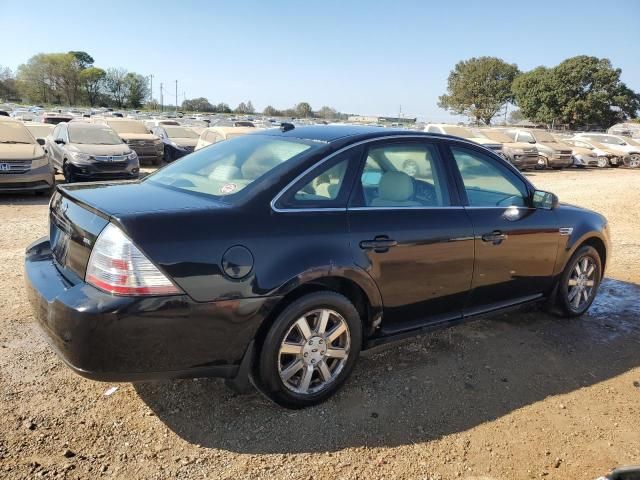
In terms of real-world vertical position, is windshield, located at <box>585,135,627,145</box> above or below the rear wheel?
above

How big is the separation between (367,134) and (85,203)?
6.02 ft

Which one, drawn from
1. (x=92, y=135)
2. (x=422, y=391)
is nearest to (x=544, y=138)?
(x=92, y=135)

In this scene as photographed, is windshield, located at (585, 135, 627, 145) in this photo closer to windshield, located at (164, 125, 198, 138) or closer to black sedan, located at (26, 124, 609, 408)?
windshield, located at (164, 125, 198, 138)

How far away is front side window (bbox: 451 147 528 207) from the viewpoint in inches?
154

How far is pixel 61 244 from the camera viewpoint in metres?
3.02

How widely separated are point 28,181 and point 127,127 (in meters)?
8.48

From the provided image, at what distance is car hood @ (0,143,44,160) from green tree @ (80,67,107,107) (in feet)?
349

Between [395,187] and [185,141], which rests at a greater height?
[395,187]

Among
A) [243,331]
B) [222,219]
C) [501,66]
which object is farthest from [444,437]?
[501,66]

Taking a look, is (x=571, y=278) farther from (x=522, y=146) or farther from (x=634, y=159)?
(x=634, y=159)

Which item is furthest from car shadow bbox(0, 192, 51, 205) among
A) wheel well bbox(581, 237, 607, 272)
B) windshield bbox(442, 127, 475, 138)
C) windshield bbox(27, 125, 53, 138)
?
windshield bbox(442, 127, 475, 138)

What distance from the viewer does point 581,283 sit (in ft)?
16.0

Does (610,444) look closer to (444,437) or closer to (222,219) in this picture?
(444,437)

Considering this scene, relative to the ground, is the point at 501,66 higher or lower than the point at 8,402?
higher
